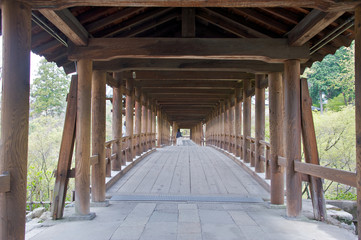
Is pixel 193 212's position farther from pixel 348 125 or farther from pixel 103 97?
pixel 348 125

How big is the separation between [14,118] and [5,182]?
1.72ft

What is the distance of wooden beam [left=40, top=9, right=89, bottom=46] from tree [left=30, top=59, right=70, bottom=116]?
102 ft

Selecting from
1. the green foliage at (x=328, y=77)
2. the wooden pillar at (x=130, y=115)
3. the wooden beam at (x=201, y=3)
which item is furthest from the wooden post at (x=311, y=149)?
the green foliage at (x=328, y=77)

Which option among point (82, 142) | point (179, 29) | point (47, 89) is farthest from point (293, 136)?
point (47, 89)

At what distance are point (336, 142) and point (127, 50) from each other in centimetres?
1336

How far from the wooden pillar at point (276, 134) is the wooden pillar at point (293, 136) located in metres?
0.63

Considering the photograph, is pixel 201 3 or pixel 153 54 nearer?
pixel 201 3

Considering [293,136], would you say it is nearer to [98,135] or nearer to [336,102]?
[98,135]

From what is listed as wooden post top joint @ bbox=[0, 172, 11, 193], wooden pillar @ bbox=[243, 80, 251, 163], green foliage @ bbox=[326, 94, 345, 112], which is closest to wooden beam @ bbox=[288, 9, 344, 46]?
wooden post top joint @ bbox=[0, 172, 11, 193]

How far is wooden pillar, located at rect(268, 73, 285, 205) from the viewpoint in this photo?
4.94 meters

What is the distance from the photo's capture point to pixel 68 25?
346 centimetres

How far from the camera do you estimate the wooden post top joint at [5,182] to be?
2.44 meters

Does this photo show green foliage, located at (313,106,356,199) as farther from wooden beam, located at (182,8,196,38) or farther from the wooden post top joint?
the wooden post top joint

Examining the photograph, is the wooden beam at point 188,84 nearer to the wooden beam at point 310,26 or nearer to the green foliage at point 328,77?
the wooden beam at point 310,26
